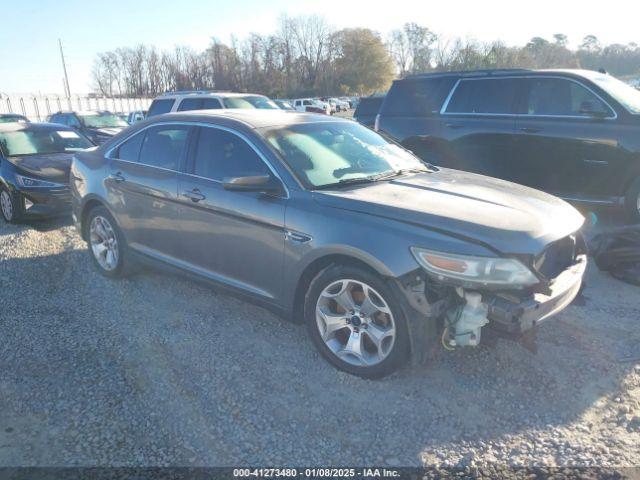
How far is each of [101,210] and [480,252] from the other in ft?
13.1

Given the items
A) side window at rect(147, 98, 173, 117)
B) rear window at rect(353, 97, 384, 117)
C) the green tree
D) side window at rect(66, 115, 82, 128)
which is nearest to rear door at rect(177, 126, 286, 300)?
rear window at rect(353, 97, 384, 117)

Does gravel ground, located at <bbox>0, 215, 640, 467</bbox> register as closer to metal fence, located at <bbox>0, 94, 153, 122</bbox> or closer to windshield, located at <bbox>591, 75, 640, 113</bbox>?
windshield, located at <bbox>591, 75, 640, 113</bbox>

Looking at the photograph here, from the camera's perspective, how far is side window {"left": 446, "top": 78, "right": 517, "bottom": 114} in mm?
6911

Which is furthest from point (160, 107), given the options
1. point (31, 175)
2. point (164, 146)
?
point (164, 146)

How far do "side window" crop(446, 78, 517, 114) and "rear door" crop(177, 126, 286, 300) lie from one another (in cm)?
442

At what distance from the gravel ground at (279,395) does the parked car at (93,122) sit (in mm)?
12676

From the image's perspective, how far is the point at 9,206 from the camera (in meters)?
7.32

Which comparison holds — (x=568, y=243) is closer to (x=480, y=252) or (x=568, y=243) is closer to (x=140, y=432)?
(x=480, y=252)

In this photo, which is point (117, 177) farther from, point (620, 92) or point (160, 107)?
point (160, 107)

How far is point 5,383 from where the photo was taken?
3328mm

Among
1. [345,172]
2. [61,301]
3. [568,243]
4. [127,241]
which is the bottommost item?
[61,301]

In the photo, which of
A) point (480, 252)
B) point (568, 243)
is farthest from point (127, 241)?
point (568, 243)

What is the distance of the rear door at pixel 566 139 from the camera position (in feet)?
20.2

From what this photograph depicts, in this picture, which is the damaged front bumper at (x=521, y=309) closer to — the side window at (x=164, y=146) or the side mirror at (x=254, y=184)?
the side mirror at (x=254, y=184)
